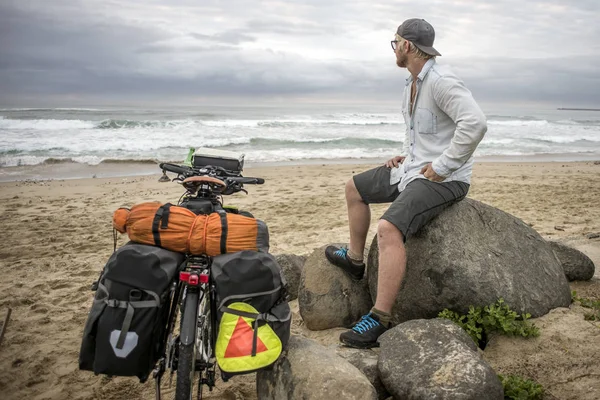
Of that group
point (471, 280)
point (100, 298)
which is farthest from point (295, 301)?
point (100, 298)

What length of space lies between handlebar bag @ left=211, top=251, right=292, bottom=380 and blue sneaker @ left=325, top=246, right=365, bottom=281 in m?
1.70

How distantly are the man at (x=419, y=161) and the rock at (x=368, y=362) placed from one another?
0.06 meters

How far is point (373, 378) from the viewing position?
10.5 ft

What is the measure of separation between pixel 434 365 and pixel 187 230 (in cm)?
169

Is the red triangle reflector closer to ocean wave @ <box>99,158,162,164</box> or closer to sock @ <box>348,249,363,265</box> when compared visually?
sock @ <box>348,249,363,265</box>

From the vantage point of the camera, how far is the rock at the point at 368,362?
320 centimetres

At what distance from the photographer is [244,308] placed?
2648 mm

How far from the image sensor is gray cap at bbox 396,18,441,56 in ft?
12.1

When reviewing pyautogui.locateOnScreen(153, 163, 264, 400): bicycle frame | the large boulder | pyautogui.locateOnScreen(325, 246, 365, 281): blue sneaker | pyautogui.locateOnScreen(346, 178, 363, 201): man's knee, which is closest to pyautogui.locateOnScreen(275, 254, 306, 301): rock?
pyautogui.locateOnScreen(325, 246, 365, 281): blue sneaker

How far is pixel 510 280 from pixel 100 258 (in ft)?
16.7

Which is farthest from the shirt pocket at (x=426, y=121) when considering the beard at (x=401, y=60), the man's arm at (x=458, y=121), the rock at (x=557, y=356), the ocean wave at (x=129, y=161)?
the ocean wave at (x=129, y=161)

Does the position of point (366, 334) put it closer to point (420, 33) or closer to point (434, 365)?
point (434, 365)

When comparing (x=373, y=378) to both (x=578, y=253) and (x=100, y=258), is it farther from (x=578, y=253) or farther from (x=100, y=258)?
(x=100, y=258)

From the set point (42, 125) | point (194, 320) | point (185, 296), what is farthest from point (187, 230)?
point (42, 125)
